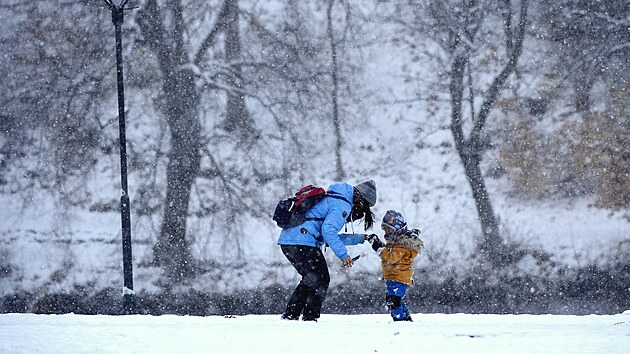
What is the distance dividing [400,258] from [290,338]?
269 centimetres

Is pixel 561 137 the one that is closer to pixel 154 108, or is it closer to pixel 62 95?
pixel 154 108

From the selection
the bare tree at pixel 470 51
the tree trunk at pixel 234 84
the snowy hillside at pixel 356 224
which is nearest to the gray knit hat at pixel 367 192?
the snowy hillside at pixel 356 224

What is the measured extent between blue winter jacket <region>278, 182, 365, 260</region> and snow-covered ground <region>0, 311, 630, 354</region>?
840mm

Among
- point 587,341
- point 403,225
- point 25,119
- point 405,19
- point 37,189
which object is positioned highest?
point 405,19

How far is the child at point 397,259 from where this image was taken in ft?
29.3

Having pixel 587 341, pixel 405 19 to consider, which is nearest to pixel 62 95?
pixel 405 19

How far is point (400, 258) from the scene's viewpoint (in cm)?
894

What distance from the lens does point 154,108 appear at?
50.5 feet

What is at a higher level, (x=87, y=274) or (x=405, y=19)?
(x=405, y=19)

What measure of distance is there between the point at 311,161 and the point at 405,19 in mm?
3005

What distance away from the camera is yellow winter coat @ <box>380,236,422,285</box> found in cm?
895

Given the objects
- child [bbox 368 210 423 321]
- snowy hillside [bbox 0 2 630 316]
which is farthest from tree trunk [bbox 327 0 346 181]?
child [bbox 368 210 423 321]

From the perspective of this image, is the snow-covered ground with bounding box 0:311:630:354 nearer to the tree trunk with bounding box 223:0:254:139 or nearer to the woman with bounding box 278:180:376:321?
the woman with bounding box 278:180:376:321

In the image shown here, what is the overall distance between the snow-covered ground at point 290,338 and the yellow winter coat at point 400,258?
1097 mm
